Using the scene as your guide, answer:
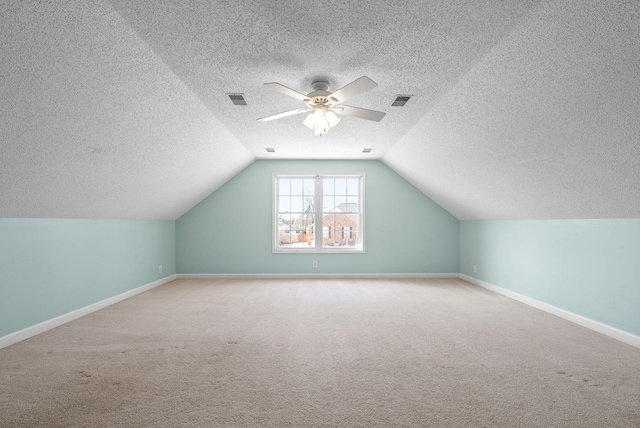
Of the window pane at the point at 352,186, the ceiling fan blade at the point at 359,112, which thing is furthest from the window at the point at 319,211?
the ceiling fan blade at the point at 359,112

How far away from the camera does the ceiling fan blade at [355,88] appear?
2.03 m

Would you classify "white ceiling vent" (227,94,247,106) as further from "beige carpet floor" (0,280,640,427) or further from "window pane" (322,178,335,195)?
"window pane" (322,178,335,195)

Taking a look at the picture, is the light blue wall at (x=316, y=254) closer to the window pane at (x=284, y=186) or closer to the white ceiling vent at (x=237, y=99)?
the window pane at (x=284, y=186)

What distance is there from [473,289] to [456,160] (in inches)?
89.8

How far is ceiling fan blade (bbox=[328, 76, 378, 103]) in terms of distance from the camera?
2.03m

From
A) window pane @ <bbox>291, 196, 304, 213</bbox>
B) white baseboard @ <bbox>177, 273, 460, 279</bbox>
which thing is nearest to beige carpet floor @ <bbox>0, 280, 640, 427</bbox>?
white baseboard @ <bbox>177, 273, 460, 279</bbox>

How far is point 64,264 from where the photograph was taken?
3340 millimetres

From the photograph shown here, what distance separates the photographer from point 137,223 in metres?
4.70

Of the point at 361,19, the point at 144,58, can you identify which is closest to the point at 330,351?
the point at 361,19

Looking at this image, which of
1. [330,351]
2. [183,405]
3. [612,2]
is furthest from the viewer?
[330,351]

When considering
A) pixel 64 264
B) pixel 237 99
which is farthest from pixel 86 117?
pixel 64 264

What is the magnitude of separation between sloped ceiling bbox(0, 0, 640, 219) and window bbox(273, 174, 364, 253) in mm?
2305

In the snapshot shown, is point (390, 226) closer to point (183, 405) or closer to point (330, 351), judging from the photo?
point (330, 351)

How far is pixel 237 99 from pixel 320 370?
2.49m
